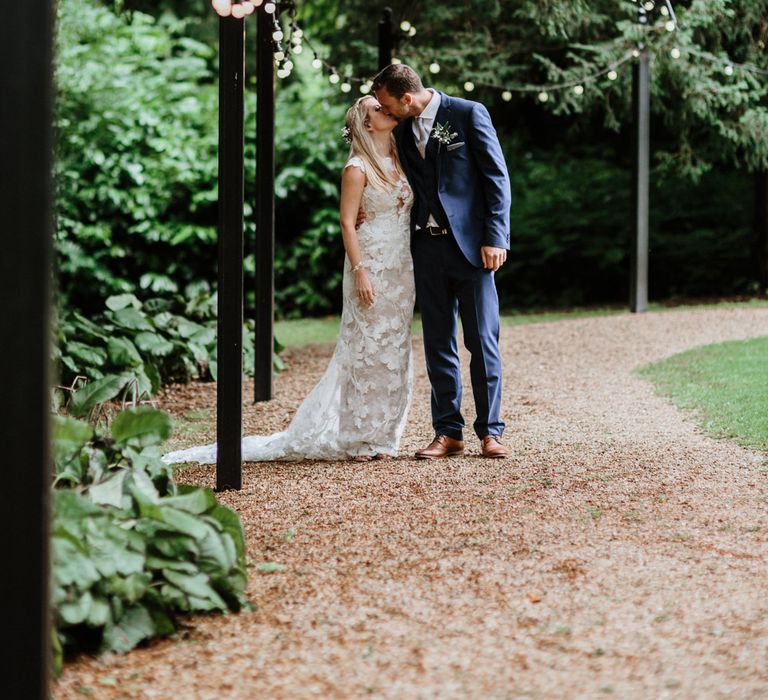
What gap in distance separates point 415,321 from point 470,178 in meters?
7.35

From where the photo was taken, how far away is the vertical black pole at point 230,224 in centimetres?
438

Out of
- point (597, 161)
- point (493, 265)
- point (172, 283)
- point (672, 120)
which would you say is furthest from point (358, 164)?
point (597, 161)

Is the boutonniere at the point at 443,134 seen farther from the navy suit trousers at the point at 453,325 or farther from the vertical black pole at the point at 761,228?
the vertical black pole at the point at 761,228

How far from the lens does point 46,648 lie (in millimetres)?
2104

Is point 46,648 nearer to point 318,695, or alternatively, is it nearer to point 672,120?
point 318,695

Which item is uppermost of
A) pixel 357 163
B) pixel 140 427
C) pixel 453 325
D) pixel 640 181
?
pixel 640 181

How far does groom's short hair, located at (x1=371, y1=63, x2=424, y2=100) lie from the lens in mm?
4926

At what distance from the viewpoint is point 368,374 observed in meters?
5.30

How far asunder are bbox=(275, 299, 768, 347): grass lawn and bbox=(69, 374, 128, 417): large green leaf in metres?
6.94

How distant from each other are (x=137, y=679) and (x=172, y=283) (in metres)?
10.3

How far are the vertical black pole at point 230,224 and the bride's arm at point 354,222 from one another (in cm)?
75

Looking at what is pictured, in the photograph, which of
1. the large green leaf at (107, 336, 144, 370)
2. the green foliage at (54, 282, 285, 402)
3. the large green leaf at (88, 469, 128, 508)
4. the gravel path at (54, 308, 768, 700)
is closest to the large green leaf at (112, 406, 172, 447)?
the large green leaf at (88, 469, 128, 508)

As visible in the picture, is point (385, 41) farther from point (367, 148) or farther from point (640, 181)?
point (367, 148)

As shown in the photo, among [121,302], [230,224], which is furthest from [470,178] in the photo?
[121,302]
